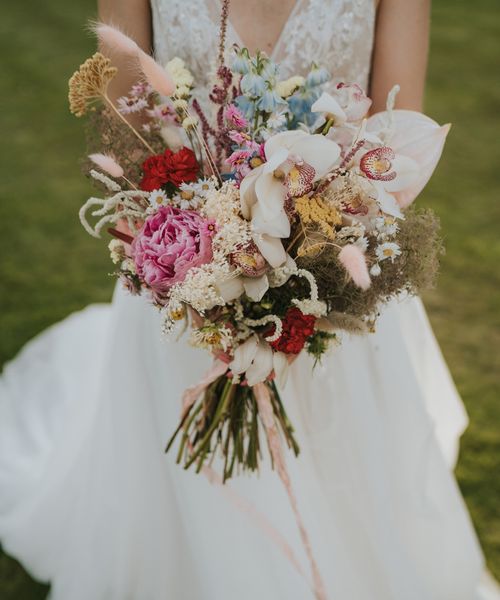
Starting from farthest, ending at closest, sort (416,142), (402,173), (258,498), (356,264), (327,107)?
(258,498)
(416,142)
(402,173)
(327,107)
(356,264)

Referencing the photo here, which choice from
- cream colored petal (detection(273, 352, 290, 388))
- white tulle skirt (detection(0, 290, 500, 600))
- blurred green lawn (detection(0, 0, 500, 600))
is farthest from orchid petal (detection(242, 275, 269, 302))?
blurred green lawn (detection(0, 0, 500, 600))

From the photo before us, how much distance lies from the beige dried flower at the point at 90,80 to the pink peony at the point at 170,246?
0.33 meters

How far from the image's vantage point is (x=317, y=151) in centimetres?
152

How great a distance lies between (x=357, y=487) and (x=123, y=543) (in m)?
0.91

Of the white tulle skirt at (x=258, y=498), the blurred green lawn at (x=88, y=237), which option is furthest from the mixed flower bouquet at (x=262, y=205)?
the blurred green lawn at (x=88, y=237)

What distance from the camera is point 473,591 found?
2773mm

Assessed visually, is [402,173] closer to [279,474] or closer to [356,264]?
[356,264]

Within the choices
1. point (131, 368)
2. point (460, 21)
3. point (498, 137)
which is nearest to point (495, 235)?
point (498, 137)

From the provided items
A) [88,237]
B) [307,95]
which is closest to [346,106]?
[307,95]

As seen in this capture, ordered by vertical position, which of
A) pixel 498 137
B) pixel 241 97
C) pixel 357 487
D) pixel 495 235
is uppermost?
pixel 498 137

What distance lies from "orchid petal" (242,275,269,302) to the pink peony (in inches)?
4.3

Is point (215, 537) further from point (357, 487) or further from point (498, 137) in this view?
point (498, 137)

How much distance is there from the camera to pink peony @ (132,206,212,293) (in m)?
1.51

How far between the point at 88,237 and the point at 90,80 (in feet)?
11.6
